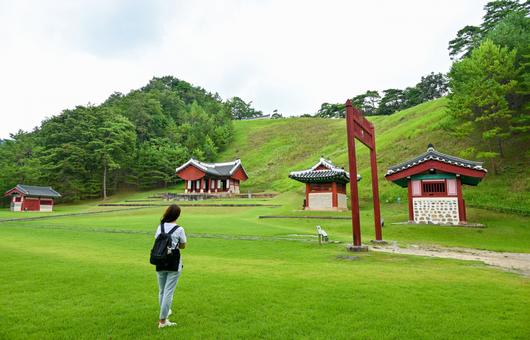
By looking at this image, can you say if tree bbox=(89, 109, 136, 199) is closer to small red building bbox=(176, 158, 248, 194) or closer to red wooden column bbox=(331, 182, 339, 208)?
small red building bbox=(176, 158, 248, 194)

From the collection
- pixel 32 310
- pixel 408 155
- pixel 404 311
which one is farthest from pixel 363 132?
pixel 408 155

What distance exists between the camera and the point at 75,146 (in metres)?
46.8

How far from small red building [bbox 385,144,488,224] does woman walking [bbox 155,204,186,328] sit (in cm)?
1961

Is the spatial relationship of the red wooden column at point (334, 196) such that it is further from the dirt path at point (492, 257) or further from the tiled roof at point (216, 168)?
the tiled roof at point (216, 168)

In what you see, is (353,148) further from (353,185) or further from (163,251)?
(163,251)

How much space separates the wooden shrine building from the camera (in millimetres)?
28831

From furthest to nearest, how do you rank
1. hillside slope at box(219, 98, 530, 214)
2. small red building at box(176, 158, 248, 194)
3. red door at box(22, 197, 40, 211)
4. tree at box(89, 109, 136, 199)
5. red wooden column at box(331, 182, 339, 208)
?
small red building at box(176, 158, 248, 194), tree at box(89, 109, 136, 199), red door at box(22, 197, 40, 211), red wooden column at box(331, 182, 339, 208), hillside slope at box(219, 98, 530, 214)

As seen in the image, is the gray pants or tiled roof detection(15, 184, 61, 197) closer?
the gray pants

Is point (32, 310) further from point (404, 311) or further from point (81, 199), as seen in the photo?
point (81, 199)

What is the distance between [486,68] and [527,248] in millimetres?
17987

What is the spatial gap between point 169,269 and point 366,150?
1822 inches

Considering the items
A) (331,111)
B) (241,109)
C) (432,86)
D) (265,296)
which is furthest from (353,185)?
(241,109)

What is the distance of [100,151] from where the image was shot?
4772 cm

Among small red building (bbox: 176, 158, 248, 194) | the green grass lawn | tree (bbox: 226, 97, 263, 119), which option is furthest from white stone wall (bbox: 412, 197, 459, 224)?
tree (bbox: 226, 97, 263, 119)
